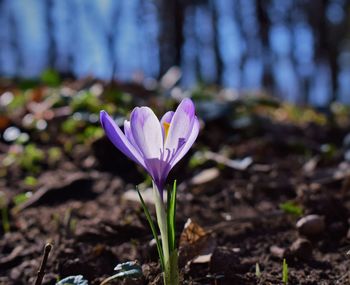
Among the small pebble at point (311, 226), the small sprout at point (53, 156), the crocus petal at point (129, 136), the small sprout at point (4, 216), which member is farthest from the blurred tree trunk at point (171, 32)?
the crocus petal at point (129, 136)

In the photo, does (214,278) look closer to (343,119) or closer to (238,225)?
(238,225)

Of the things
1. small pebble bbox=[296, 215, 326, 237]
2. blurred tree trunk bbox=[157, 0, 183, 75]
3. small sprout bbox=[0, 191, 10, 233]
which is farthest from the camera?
blurred tree trunk bbox=[157, 0, 183, 75]

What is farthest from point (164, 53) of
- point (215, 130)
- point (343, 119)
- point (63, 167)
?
point (63, 167)

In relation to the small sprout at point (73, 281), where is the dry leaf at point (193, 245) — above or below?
below

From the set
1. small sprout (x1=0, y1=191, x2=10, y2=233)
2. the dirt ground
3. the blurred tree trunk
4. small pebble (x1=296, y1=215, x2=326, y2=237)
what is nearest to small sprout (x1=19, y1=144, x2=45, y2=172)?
the dirt ground

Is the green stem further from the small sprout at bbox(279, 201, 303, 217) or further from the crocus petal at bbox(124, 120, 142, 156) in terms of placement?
the small sprout at bbox(279, 201, 303, 217)

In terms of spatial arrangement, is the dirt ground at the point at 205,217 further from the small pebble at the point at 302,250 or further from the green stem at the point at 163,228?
the green stem at the point at 163,228

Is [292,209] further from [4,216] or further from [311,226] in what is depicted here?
[4,216]
